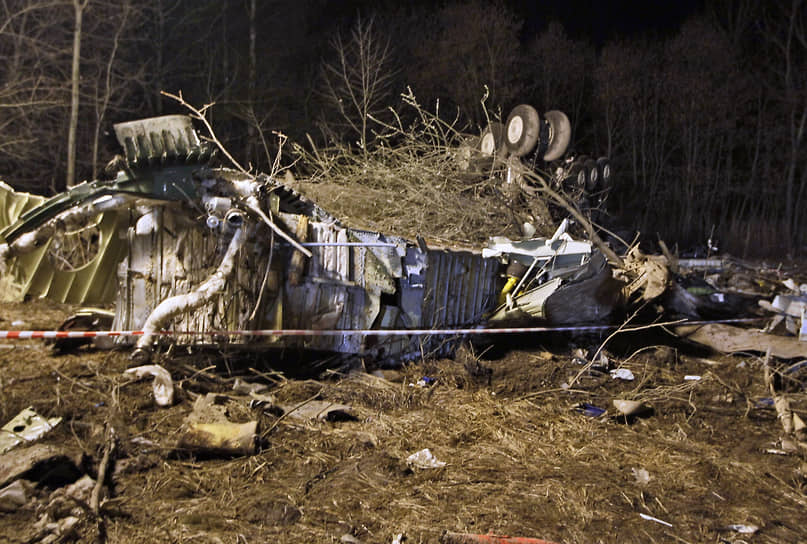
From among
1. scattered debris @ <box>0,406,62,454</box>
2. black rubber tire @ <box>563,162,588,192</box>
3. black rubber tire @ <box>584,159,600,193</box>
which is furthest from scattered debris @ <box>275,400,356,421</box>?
black rubber tire @ <box>584,159,600,193</box>

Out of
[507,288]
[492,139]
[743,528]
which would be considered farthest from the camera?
[492,139]

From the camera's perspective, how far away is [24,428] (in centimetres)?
398

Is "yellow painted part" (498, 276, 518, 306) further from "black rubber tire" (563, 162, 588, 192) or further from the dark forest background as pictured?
the dark forest background

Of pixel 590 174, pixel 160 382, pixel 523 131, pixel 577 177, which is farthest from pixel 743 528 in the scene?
pixel 590 174

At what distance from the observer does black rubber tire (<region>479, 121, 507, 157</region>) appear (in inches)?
381

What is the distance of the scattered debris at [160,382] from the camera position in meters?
4.61

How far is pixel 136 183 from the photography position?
17.5ft

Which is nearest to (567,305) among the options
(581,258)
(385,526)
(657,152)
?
(581,258)

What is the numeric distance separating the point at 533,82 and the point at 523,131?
8.77m

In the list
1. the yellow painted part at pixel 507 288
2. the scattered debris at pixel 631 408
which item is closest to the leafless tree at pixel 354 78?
the yellow painted part at pixel 507 288

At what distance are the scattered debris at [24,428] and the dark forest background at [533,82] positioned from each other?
987 cm

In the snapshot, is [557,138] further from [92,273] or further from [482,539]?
[482,539]

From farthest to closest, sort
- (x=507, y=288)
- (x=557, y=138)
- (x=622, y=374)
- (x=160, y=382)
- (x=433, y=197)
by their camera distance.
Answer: (x=557, y=138) < (x=433, y=197) < (x=507, y=288) < (x=622, y=374) < (x=160, y=382)

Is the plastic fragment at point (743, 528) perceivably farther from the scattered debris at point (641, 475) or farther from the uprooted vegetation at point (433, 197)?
the uprooted vegetation at point (433, 197)
